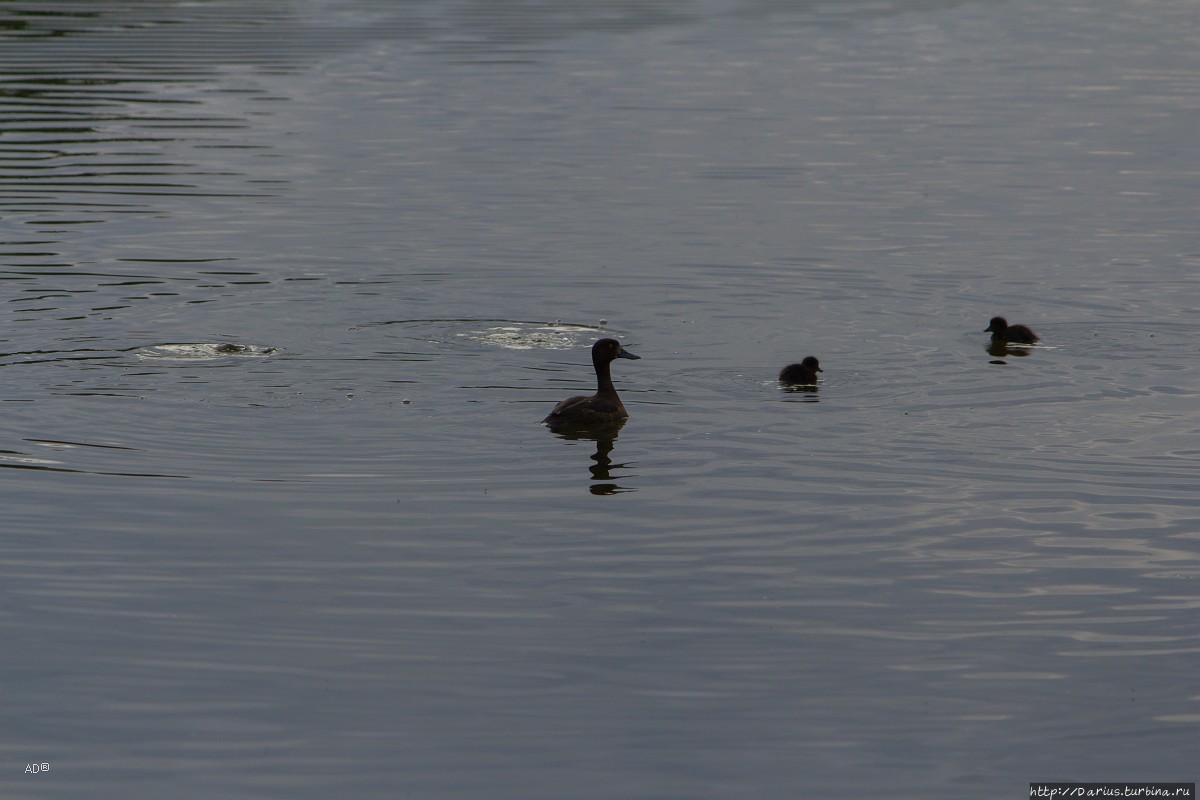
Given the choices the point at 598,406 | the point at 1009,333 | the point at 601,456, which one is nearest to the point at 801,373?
the point at 598,406

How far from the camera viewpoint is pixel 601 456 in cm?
1349

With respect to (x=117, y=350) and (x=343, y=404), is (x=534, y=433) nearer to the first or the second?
(x=343, y=404)

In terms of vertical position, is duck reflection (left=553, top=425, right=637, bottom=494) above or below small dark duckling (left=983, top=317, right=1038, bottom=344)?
below

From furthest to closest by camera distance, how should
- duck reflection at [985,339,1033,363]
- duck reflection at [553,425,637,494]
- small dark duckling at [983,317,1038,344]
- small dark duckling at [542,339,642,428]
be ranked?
small dark duckling at [983,317,1038,344] → duck reflection at [985,339,1033,363] → small dark duckling at [542,339,642,428] → duck reflection at [553,425,637,494]

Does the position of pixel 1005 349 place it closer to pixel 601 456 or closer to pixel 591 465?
pixel 601 456

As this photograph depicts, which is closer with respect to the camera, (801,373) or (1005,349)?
(801,373)

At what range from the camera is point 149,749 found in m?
8.48

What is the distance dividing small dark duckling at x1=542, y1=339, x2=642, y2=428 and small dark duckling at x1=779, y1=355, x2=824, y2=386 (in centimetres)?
156

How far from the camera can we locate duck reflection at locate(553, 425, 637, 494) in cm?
1261

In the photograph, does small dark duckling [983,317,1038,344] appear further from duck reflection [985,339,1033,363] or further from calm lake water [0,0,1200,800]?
calm lake water [0,0,1200,800]

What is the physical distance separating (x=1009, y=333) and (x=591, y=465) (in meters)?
5.65

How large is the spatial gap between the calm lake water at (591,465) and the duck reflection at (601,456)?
0.19 ft

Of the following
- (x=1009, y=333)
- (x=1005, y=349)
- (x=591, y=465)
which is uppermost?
(x=1009, y=333)

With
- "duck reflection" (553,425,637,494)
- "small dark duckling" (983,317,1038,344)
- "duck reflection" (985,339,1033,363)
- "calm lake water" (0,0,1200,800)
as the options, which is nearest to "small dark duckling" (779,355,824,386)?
"calm lake water" (0,0,1200,800)
